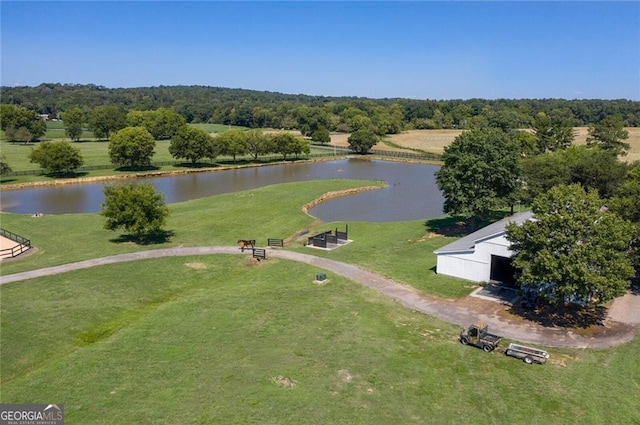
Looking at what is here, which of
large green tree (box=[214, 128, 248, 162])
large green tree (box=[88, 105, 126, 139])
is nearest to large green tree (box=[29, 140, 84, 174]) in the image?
large green tree (box=[214, 128, 248, 162])

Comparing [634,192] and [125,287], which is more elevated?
[634,192]

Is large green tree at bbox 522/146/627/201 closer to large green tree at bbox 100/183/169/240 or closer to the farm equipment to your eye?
the farm equipment

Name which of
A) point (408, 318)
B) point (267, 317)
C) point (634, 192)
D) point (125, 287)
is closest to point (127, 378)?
point (267, 317)

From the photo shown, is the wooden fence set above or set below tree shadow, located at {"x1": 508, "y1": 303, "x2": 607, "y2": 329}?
above

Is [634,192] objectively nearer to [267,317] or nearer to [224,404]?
[267,317]

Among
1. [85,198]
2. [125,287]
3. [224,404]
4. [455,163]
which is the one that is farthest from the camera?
[85,198]

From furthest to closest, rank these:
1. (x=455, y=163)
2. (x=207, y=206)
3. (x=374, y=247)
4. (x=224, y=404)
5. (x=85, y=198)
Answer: (x=85, y=198)
(x=207, y=206)
(x=455, y=163)
(x=374, y=247)
(x=224, y=404)

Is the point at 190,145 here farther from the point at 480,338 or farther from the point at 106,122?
the point at 480,338
